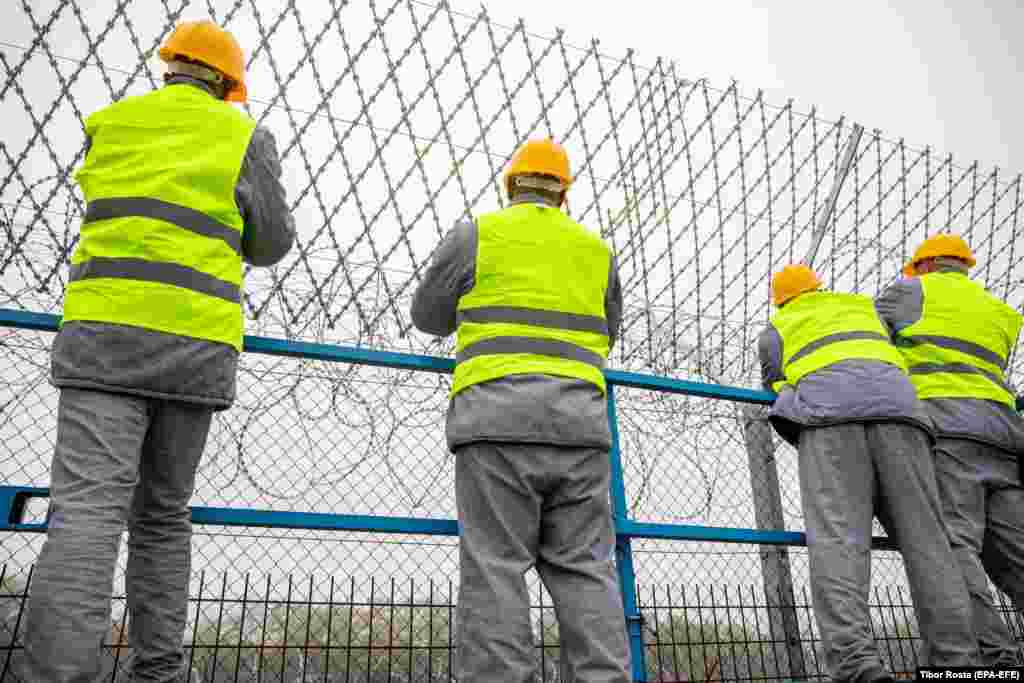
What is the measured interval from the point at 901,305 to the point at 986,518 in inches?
38.7

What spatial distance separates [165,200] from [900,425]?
2635 mm

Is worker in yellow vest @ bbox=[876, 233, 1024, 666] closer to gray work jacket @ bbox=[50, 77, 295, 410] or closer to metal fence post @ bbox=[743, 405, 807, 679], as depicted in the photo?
metal fence post @ bbox=[743, 405, 807, 679]

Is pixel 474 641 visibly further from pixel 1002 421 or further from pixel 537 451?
pixel 1002 421

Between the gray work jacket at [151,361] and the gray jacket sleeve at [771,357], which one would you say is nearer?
the gray work jacket at [151,361]

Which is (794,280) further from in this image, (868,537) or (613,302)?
(613,302)

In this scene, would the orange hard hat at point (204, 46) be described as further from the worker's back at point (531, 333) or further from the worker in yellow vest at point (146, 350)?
the worker's back at point (531, 333)

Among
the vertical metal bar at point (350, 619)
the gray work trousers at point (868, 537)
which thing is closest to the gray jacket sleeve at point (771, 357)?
the gray work trousers at point (868, 537)

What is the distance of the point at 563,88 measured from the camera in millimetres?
3648

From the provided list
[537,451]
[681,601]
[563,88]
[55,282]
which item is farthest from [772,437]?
[55,282]

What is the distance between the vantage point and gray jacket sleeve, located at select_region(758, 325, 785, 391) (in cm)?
336

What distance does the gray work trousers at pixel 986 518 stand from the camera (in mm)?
2936

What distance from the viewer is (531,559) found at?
1960 millimetres

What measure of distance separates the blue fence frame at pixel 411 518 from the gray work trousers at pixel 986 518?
32 cm

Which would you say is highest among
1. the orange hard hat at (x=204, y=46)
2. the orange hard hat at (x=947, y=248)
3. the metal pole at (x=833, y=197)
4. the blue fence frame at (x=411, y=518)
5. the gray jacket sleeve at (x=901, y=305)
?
the metal pole at (x=833, y=197)
